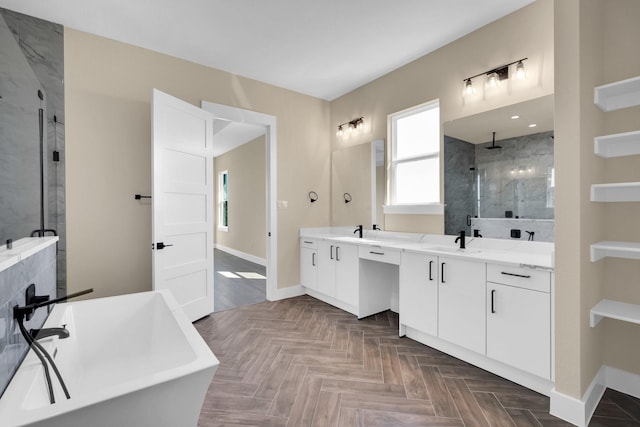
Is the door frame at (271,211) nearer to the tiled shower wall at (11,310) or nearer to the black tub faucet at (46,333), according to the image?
the tiled shower wall at (11,310)

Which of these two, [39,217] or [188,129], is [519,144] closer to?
[188,129]

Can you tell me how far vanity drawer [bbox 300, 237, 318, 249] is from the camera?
3898 mm

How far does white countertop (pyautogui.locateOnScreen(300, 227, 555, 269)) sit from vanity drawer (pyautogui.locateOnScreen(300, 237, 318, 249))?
3.9 inches

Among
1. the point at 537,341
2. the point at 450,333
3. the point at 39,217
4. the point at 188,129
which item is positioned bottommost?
the point at 450,333

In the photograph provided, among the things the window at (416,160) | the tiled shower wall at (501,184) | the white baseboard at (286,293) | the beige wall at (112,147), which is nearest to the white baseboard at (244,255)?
the white baseboard at (286,293)

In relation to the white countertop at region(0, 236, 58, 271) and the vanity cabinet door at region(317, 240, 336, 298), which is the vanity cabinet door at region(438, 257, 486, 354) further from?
the white countertop at region(0, 236, 58, 271)

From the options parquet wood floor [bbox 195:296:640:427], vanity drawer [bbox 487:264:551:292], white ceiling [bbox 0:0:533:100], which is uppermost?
white ceiling [bbox 0:0:533:100]

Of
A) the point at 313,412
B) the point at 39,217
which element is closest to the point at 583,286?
the point at 313,412

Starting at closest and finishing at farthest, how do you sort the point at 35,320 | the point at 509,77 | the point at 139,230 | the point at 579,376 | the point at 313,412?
the point at 35,320 < the point at 579,376 < the point at 313,412 < the point at 509,77 < the point at 139,230

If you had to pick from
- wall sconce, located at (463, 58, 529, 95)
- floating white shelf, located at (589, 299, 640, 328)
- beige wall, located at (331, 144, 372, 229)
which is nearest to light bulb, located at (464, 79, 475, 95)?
wall sconce, located at (463, 58, 529, 95)

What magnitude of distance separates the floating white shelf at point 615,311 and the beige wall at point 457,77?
4.52 ft

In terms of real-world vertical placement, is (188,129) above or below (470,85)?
below

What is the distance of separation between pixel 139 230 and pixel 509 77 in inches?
147

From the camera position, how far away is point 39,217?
176 centimetres
